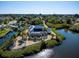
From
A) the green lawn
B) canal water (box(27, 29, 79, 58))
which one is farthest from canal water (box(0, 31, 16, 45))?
canal water (box(27, 29, 79, 58))

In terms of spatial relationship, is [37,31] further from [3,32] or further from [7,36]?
[3,32]

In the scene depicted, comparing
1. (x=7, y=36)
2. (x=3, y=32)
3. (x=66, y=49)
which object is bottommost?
(x=66, y=49)

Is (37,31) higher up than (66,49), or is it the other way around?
(37,31)

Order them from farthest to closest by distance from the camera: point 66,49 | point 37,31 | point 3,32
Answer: point 37,31
point 3,32
point 66,49

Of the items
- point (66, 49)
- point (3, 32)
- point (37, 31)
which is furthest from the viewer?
point (37, 31)

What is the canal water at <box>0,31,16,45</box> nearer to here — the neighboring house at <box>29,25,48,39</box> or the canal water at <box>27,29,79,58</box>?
the neighboring house at <box>29,25,48,39</box>

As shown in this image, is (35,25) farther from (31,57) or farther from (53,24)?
(31,57)

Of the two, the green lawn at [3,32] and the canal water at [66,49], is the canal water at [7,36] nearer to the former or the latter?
the green lawn at [3,32]

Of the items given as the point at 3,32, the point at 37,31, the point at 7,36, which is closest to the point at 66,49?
the point at 37,31
